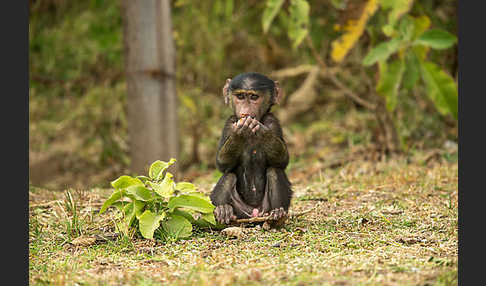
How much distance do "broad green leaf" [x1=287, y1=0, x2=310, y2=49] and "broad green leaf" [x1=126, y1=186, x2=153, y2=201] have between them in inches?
110

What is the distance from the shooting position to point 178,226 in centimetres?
369

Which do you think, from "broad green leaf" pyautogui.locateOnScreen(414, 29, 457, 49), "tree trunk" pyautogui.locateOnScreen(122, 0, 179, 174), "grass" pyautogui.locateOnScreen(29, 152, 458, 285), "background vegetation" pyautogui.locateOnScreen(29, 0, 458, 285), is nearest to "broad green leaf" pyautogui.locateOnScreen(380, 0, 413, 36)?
"background vegetation" pyautogui.locateOnScreen(29, 0, 458, 285)

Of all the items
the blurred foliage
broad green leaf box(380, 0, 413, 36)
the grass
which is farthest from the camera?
the blurred foliage

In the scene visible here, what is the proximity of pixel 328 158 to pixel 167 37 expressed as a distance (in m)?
2.64

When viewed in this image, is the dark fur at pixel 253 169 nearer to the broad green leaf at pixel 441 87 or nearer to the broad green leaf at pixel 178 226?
the broad green leaf at pixel 178 226

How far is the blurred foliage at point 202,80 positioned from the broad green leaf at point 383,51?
3.33 ft

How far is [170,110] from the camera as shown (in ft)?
20.9

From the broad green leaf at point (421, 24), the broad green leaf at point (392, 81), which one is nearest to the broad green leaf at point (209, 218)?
the broad green leaf at point (392, 81)

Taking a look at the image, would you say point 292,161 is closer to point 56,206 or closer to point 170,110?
point 170,110

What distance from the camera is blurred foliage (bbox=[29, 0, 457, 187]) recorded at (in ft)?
26.1

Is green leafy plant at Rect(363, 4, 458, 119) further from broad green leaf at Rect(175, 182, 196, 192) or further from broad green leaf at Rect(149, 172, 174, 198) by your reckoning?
broad green leaf at Rect(149, 172, 174, 198)

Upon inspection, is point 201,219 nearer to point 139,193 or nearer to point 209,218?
point 209,218

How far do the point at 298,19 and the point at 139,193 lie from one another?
3.07 meters

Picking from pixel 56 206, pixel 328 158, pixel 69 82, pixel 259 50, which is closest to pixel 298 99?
pixel 259 50
